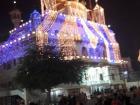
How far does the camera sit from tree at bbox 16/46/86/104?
3631 cm

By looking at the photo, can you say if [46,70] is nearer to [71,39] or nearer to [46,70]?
[46,70]

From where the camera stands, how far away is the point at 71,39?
64500 millimetres

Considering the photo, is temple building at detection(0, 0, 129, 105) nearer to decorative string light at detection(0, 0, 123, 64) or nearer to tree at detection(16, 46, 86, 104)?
decorative string light at detection(0, 0, 123, 64)

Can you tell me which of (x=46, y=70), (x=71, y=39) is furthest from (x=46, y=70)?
(x=71, y=39)

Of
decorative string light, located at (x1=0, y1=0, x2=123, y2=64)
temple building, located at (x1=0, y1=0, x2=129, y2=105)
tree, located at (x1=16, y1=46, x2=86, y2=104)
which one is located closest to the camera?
tree, located at (x1=16, y1=46, x2=86, y2=104)

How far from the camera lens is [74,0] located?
7675 centimetres

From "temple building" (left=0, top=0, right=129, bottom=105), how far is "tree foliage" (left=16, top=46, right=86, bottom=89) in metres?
17.5

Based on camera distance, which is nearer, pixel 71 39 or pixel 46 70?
pixel 46 70

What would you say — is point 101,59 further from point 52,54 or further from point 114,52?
point 52,54

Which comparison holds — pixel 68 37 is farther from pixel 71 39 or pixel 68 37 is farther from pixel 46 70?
pixel 46 70

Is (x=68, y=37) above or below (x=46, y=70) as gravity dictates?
above

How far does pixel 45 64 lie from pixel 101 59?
35574 mm

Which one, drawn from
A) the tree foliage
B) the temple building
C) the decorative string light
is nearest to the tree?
the tree foliage

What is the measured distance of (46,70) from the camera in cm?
3625
